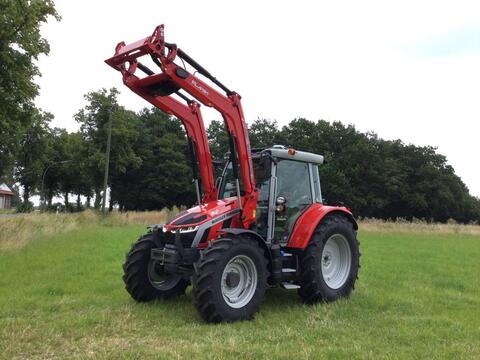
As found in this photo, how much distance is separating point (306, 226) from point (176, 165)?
162 ft

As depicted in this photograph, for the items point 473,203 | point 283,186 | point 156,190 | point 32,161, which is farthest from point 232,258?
point 473,203

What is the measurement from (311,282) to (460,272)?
20.6 feet

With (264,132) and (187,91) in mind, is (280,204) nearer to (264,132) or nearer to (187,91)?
(187,91)

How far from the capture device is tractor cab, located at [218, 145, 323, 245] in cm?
731

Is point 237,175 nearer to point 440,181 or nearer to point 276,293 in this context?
point 276,293

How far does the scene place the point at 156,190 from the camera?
55875mm

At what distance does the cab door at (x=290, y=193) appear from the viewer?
7.47 meters

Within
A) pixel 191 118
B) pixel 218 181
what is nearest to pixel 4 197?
pixel 218 181

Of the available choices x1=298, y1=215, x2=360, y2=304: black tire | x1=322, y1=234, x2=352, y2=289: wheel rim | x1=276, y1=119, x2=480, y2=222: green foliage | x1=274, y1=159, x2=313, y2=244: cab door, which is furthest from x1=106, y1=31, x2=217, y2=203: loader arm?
x1=276, y1=119, x2=480, y2=222: green foliage

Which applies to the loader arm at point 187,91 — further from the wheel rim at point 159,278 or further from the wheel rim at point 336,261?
the wheel rim at point 336,261

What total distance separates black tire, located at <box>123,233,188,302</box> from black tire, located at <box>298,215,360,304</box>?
7.27 feet

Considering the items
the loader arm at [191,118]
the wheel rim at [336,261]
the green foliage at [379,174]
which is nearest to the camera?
the loader arm at [191,118]

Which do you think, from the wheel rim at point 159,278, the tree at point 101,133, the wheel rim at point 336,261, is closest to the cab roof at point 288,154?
the wheel rim at point 336,261

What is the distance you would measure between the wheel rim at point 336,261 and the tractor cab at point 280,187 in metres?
0.74
